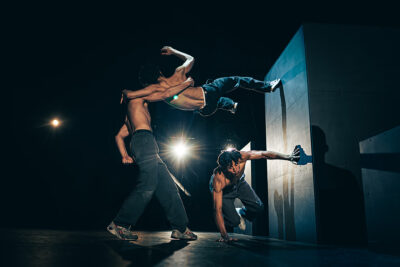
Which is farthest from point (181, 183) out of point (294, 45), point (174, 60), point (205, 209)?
point (294, 45)

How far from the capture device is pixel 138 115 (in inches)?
140

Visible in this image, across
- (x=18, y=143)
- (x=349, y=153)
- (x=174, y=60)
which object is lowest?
(x=349, y=153)

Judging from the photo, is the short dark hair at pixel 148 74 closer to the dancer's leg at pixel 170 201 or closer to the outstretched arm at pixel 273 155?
the dancer's leg at pixel 170 201

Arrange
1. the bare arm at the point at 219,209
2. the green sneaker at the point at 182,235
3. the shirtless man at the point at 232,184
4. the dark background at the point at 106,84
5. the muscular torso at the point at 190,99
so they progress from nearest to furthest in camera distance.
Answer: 1. the bare arm at the point at 219,209
2. the shirtless man at the point at 232,184
3. the green sneaker at the point at 182,235
4. the muscular torso at the point at 190,99
5. the dark background at the point at 106,84

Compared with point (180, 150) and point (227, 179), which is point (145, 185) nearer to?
point (227, 179)

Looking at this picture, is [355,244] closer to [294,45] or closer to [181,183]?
[294,45]

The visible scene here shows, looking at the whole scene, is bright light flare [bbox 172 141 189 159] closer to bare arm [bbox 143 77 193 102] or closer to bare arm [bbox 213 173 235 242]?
bare arm [bbox 143 77 193 102]

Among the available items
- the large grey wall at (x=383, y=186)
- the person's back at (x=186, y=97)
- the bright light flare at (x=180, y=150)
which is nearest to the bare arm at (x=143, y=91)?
the person's back at (x=186, y=97)

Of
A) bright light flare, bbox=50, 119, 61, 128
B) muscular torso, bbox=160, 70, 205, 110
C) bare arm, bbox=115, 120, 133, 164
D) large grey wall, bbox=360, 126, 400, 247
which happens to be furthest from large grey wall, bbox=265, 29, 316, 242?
bright light flare, bbox=50, 119, 61, 128

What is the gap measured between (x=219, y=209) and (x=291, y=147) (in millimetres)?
1663

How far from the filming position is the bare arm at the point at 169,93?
3714mm

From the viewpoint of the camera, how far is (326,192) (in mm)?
3490

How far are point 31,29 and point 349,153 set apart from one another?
7.22 metres

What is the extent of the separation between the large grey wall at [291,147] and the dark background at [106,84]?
3.35 feet
